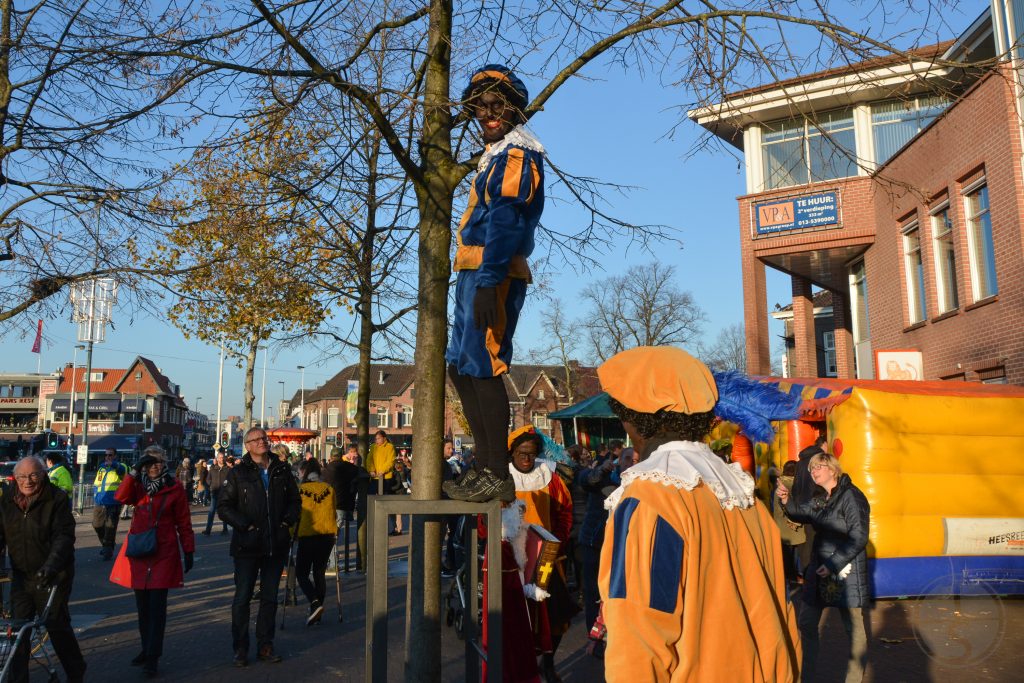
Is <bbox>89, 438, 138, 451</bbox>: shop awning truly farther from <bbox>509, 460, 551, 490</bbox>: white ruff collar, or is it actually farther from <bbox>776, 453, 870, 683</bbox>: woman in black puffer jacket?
<bbox>776, 453, 870, 683</bbox>: woman in black puffer jacket

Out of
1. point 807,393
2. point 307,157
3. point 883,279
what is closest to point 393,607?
point 807,393

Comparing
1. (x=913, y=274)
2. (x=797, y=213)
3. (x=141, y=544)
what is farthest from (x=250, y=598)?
(x=797, y=213)

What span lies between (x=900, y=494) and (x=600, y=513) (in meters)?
3.86

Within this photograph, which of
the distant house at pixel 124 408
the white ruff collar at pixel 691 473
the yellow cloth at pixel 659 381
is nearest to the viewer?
the white ruff collar at pixel 691 473

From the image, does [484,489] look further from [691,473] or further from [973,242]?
[973,242]

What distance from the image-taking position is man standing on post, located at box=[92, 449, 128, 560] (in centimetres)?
1537

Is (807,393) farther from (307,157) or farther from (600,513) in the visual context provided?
(307,157)

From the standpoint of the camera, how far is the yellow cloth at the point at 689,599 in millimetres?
2086

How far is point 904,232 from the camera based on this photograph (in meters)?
17.7

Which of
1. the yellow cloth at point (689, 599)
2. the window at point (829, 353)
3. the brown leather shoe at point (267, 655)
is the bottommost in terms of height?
the brown leather shoe at point (267, 655)

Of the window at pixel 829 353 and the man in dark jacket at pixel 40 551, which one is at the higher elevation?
the window at pixel 829 353

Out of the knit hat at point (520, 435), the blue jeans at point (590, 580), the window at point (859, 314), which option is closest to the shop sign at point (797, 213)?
the window at point (859, 314)

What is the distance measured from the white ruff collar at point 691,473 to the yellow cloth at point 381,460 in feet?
37.7

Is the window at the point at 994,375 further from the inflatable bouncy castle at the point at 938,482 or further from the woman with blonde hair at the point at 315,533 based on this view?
the woman with blonde hair at the point at 315,533
